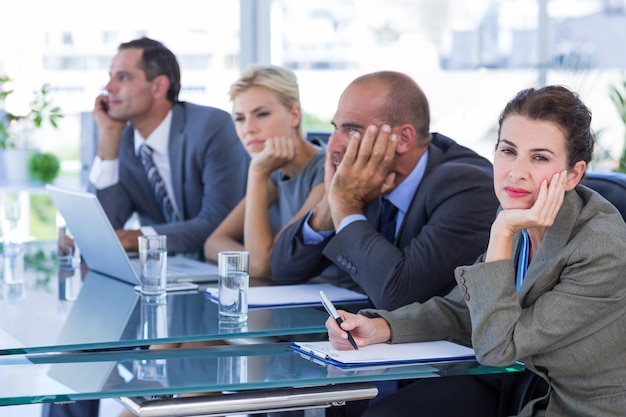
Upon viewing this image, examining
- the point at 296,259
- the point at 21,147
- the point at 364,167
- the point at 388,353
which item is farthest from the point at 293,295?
the point at 21,147

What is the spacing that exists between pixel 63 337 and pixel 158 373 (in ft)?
1.12

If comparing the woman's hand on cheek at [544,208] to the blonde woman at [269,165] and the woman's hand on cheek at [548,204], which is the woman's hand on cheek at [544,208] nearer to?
the woman's hand on cheek at [548,204]

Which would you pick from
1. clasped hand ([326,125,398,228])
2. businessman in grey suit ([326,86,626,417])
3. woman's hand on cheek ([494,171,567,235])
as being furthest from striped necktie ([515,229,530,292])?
clasped hand ([326,125,398,228])

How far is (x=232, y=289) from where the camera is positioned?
1888mm

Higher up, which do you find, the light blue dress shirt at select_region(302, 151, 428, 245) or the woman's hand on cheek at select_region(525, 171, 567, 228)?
the woman's hand on cheek at select_region(525, 171, 567, 228)

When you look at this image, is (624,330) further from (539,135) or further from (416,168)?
(416,168)

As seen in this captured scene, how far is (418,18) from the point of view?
563cm

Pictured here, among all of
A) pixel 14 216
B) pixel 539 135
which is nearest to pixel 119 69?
pixel 14 216

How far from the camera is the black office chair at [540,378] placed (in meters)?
1.95

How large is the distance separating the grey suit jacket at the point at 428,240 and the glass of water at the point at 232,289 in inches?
13.1

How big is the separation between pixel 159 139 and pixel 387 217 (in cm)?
A: 148

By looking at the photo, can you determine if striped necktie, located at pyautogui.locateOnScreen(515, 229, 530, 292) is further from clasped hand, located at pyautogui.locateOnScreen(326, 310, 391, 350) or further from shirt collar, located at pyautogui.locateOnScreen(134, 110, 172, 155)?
shirt collar, located at pyautogui.locateOnScreen(134, 110, 172, 155)

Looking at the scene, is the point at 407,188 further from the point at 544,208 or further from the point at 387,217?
the point at 544,208

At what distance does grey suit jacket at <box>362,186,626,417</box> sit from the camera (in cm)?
158
